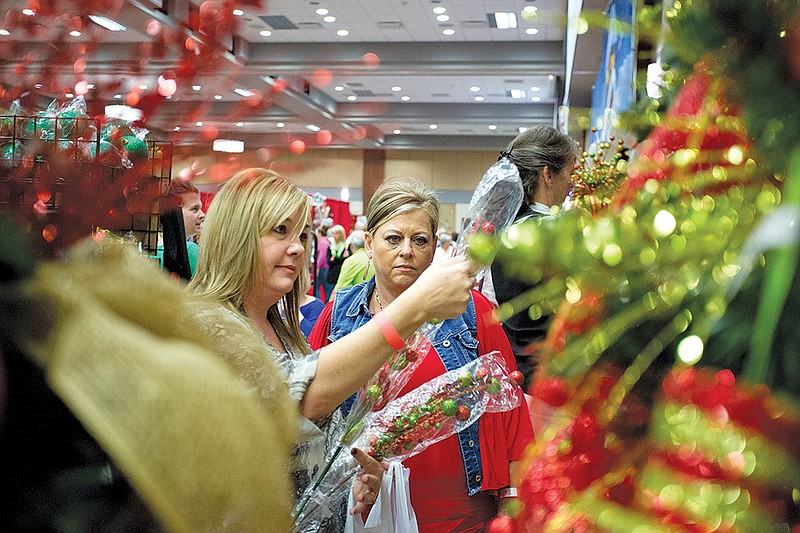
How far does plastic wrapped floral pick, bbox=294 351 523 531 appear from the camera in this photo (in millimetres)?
1604

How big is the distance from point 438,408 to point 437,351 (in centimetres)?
53

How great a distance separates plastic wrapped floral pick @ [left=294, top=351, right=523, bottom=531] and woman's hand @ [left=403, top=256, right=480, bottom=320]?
0.99 ft

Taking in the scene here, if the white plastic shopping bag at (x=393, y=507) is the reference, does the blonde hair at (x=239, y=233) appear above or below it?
above

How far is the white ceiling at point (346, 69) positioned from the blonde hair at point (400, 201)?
375 mm

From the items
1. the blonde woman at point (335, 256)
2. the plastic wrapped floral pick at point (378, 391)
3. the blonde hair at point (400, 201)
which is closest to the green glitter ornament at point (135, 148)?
the plastic wrapped floral pick at point (378, 391)

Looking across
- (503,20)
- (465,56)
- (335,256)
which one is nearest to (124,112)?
(335,256)

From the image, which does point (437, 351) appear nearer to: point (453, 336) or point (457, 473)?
point (453, 336)

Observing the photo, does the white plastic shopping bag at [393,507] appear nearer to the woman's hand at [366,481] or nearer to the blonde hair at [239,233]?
the woman's hand at [366,481]

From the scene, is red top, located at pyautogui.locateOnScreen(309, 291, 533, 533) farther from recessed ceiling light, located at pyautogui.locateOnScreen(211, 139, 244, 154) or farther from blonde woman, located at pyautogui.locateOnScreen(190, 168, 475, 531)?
recessed ceiling light, located at pyautogui.locateOnScreen(211, 139, 244, 154)

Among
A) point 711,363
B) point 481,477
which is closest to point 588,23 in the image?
point 711,363

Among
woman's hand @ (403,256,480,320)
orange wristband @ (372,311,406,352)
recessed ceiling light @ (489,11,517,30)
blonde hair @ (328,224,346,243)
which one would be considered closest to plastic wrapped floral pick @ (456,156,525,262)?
woman's hand @ (403,256,480,320)

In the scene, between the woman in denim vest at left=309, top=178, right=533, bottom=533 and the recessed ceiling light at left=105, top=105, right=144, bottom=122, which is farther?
the woman in denim vest at left=309, top=178, right=533, bottom=533

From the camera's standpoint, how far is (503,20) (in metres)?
12.2

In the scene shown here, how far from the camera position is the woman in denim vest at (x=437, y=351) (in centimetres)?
203
